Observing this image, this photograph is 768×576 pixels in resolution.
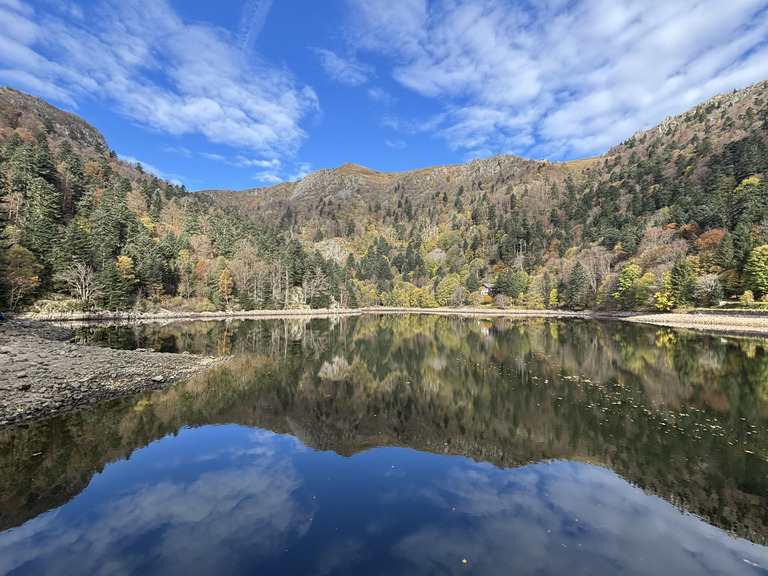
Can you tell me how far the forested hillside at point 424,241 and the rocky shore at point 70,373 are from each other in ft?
105

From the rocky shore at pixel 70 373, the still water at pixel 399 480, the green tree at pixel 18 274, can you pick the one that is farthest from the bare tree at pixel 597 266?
the green tree at pixel 18 274

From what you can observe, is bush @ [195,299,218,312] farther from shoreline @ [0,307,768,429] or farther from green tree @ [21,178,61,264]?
shoreline @ [0,307,768,429]

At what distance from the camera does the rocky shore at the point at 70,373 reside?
1420 centimetres

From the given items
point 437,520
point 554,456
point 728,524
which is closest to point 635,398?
point 554,456

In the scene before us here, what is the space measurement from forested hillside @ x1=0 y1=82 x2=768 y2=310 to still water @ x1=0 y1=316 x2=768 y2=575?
46975 millimetres

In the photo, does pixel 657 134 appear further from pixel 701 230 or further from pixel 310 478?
pixel 310 478

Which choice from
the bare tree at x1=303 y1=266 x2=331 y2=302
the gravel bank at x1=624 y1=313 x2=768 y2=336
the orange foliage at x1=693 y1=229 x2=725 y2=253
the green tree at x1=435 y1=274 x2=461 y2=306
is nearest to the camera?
the gravel bank at x1=624 y1=313 x2=768 y2=336

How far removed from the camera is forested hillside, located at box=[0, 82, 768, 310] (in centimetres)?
5956

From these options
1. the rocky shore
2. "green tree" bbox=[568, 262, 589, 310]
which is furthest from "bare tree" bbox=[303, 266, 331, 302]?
the rocky shore

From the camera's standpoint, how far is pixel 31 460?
33.6 ft

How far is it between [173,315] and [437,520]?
72.8m

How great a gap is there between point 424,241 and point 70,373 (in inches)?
6185

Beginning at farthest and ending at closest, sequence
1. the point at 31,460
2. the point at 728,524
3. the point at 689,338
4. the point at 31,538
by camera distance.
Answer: the point at 689,338, the point at 31,460, the point at 728,524, the point at 31,538

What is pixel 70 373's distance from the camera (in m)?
18.0
